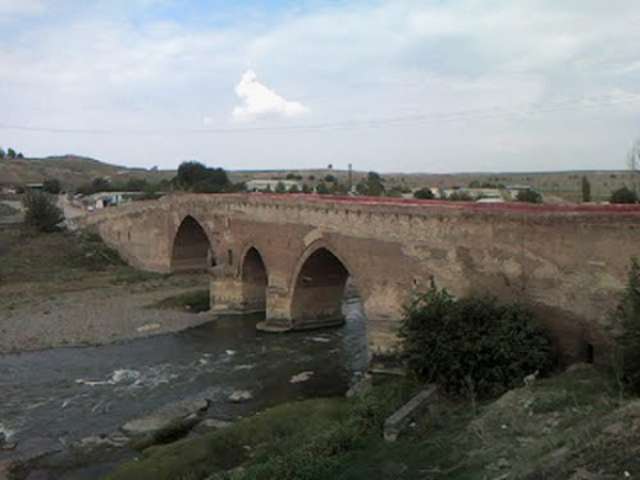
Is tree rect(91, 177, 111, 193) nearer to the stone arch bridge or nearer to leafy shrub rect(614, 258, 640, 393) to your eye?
the stone arch bridge

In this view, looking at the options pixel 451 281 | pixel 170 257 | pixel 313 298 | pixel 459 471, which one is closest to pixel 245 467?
pixel 459 471

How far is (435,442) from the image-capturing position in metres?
11.6

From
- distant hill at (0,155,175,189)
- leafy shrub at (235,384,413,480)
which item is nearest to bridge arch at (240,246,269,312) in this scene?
leafy shrub at (235,384,413,480)

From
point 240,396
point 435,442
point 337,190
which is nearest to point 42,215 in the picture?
point 337,190

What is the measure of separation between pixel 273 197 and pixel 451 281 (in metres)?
9.91

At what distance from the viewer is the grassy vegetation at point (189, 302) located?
30234 millimetres

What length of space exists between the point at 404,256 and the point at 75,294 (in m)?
19.8

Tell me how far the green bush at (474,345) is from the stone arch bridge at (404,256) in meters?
0.77

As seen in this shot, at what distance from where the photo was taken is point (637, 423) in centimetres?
855

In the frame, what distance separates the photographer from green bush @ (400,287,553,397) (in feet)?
46.9

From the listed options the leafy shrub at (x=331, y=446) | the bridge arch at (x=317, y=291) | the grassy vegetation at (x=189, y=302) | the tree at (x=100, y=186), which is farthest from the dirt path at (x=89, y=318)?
the tree at (x=100, y=186)

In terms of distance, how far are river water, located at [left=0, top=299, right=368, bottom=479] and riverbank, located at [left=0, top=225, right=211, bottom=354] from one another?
1680mm

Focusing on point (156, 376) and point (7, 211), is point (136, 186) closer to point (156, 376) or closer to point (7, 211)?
point (7, 211)

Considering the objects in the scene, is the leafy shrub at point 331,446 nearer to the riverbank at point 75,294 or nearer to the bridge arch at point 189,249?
the riverbank at point 75,294
